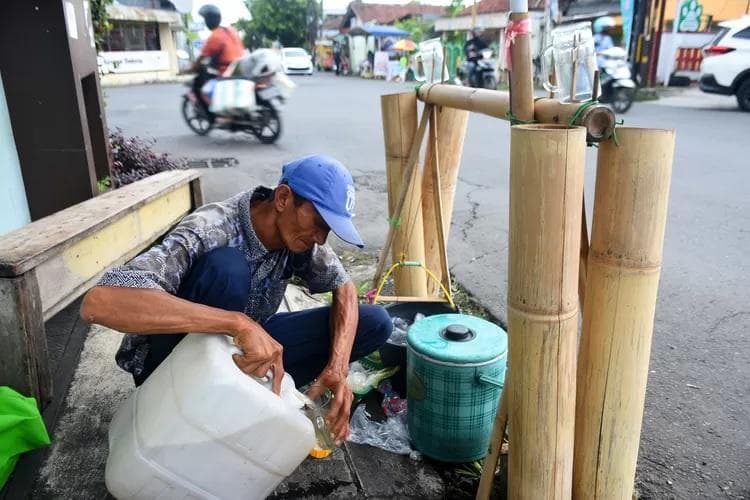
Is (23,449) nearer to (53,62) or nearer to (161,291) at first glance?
(161,291)

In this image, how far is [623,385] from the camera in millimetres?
1567

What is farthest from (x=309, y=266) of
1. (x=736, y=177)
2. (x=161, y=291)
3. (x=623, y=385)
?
(x=736, y=177)

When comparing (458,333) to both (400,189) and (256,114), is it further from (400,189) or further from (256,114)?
(256,114)

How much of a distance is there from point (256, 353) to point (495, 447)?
2.40ft

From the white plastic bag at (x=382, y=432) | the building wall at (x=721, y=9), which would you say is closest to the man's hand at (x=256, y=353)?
the white plastic bag at (x=382, y=432)

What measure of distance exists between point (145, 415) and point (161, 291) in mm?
317

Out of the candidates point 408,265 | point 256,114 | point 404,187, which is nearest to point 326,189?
point 404,187

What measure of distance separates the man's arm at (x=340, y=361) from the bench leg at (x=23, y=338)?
105 centimetres

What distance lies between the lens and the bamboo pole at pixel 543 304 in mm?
1360

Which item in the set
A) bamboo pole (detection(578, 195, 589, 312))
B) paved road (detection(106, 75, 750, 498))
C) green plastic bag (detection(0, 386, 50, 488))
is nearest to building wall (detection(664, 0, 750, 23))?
paved road (detection(106, 75, 750, 498))

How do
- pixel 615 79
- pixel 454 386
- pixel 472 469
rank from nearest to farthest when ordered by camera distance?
pixel 454 386
pixel 472 469
pixel 615 79

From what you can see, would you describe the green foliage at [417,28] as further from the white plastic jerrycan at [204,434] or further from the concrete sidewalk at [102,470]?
the white plastic jerrycan at [204,434]

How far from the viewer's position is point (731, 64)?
10070mm

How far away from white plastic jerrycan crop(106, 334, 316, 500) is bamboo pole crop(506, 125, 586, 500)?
580mm
